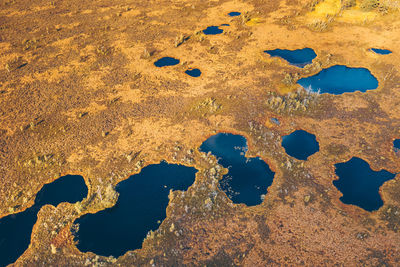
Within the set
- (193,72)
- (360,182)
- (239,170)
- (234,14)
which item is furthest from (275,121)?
(234,14)

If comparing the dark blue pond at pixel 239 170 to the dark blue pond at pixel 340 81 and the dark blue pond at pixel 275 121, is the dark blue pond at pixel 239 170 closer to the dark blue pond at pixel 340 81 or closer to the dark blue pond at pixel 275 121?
the dark blue pond at pixel 275 121

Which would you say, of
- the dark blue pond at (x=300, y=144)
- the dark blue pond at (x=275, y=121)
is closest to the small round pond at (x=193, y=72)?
the dark blue pond at (x=275, y=121)

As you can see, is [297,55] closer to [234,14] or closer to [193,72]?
[193,72]

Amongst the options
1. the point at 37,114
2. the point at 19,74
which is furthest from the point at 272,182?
the point at 19,74

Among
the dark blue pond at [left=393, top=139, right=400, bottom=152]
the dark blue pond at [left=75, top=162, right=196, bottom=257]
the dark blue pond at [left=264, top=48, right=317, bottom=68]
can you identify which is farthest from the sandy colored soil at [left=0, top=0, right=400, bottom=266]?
the dark blue pond at [left=264, top=48, right=317, bottom=68]

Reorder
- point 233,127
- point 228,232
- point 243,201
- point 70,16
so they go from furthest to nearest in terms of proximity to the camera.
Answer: point 70,16 → point 233,127 → point 243,201 → point 228,232

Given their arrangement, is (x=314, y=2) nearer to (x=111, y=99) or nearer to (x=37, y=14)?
(x=111, y=99)
